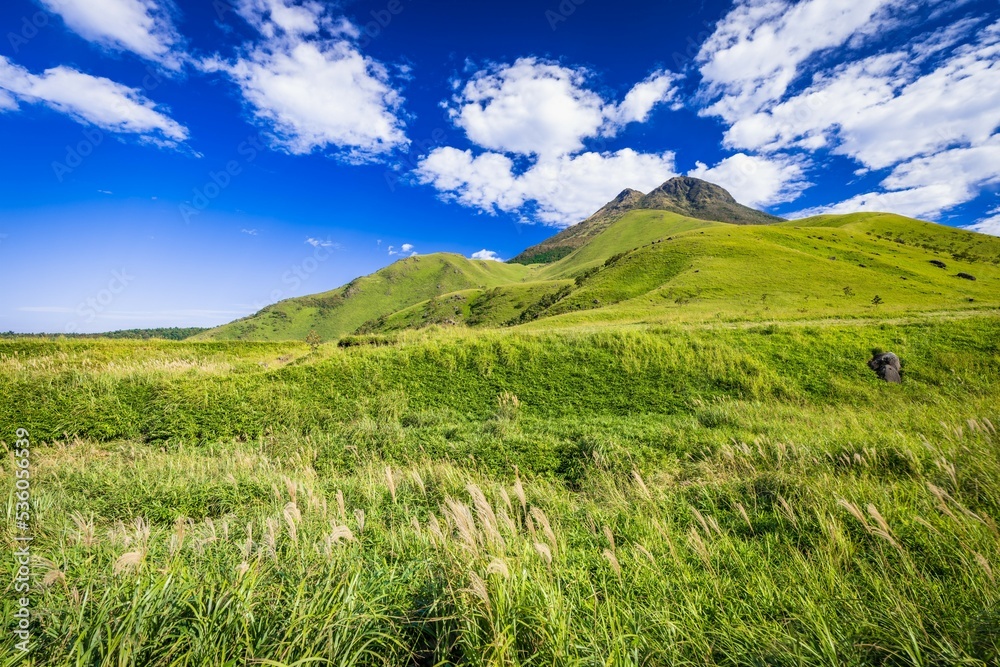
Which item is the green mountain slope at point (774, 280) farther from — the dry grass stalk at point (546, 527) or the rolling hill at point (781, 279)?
the dry grass stalk at point (546, 527)

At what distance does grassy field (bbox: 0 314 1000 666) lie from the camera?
85.2 inches

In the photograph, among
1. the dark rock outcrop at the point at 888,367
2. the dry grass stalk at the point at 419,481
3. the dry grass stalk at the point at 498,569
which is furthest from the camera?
the dark rock outcrop at the point at 888,367

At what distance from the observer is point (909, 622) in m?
2.23

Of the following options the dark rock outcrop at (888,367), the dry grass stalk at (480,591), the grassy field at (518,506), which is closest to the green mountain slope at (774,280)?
the dark rock outcrop at (888,367)

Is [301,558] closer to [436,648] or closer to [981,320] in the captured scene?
[436,648]

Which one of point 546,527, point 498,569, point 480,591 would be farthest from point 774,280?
point 480,591

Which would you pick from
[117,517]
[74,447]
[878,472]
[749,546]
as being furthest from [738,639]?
[74,447]

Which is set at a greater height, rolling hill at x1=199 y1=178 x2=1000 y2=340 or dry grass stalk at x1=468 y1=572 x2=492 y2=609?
rolling hill at x1=199 y1=178 x2=1000 y2=340

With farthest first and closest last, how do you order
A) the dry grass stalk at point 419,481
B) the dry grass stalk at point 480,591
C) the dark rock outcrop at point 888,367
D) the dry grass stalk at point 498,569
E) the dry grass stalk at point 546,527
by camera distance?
1. the dark rock outcrop at point 888,367
2. the dry grass stalk at point 419,481
3. the dry grass stalk at point 546,527
4. the dry grass stalk at point 498,569
5. the dry grass stalk at point 480,591

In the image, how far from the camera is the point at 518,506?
560 cm

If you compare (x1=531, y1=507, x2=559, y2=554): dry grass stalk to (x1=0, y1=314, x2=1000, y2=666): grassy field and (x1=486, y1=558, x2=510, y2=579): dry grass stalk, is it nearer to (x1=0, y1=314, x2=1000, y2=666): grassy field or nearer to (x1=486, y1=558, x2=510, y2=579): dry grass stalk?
(x1=0, y1=314, x2=1000, y2=666): grassy field

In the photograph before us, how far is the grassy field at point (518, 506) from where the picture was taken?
216cm

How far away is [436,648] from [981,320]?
29532mm

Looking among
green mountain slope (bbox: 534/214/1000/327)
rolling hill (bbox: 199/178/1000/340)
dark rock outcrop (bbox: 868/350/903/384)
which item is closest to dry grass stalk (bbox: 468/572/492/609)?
dark rock outcrop (bbox: 868/350/903/384)
